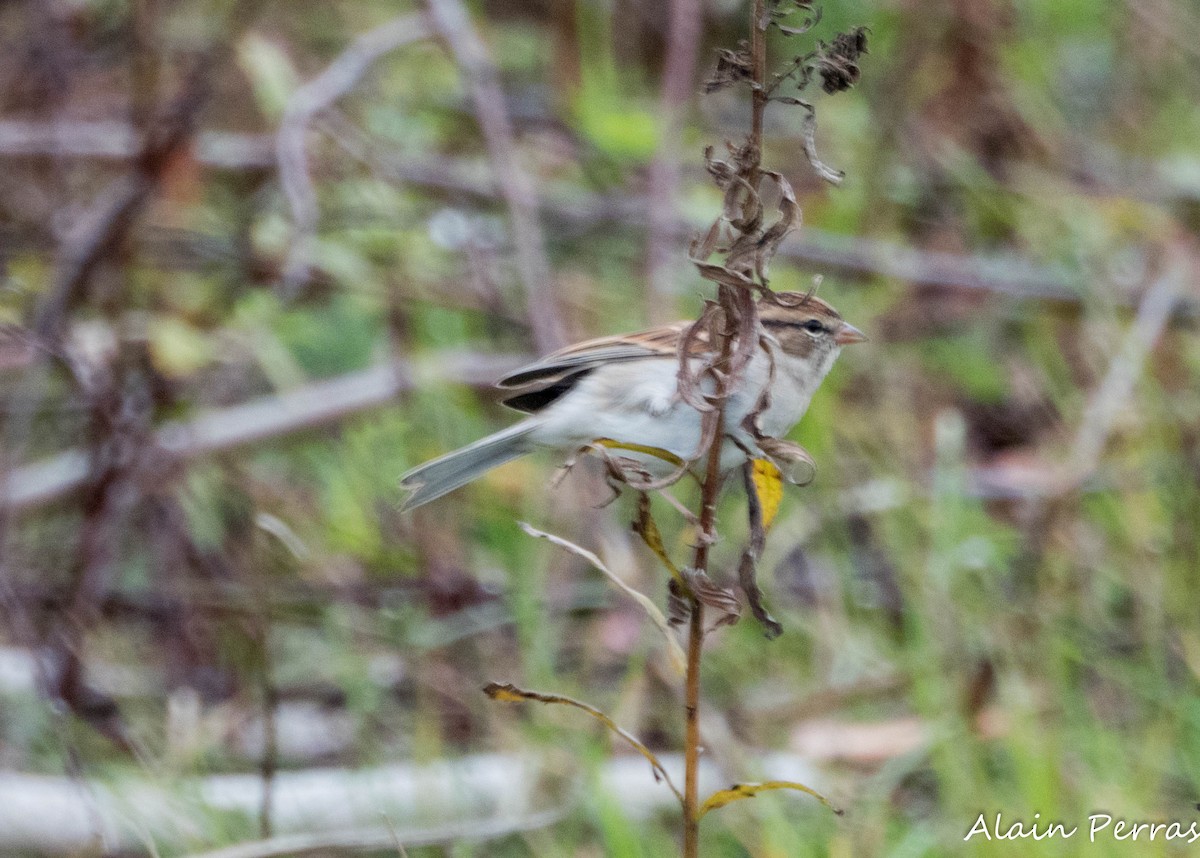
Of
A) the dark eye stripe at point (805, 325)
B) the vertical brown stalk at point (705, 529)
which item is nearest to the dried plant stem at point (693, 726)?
the vertical brown stalk at point (705, 529)

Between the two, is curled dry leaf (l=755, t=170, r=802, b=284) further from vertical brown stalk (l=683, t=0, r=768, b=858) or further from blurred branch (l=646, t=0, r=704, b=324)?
blurred branch (l=646, t=0, r=704, b=324)

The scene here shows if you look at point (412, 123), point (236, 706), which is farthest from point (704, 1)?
point (236, 706)

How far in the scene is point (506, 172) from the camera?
3.33m

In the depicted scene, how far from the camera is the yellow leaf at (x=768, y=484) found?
138 cm

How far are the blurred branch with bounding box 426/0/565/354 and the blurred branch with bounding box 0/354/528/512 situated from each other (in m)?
0.49

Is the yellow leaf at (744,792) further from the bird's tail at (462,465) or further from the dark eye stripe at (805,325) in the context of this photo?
the dark eye stripe at (805,325)

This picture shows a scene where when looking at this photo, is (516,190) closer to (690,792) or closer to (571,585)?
(571,585)

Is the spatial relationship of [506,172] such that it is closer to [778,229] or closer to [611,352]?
[611,352]

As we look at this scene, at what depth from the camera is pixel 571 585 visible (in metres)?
3.65

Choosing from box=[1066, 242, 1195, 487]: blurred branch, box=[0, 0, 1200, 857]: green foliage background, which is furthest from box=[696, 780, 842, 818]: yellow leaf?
box=[1066, 242, 1195, 487]: blurred branch

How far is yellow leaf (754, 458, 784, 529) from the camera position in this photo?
138 cm

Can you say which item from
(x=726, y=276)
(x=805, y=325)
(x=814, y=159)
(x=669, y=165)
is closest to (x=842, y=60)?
(x=814, y=159)

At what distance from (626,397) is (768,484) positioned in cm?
90

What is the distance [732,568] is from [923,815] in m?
1.01
